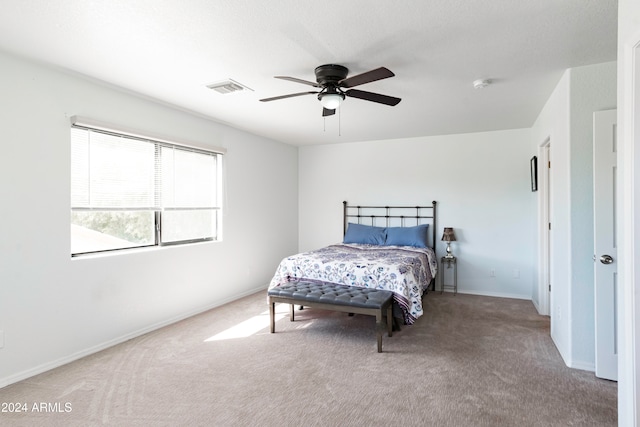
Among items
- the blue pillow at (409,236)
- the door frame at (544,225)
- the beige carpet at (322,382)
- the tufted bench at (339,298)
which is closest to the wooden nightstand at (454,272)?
the blue pillow at (409,236)

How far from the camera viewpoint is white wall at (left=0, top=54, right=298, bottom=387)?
8.25ft

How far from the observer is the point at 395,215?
5.64 metres

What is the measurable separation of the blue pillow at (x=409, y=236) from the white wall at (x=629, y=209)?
133 inches

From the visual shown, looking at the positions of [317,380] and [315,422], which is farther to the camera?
[317,380]

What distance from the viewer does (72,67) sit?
2738 mm

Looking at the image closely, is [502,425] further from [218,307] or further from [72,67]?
[72,67]

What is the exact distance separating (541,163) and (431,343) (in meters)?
2.57

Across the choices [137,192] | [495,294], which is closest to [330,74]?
[137,192]

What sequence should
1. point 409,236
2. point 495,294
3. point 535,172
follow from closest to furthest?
point 535,172, point 495,294, point 409,236

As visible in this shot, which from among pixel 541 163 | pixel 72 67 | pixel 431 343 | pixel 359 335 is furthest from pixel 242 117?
pixel 541 163

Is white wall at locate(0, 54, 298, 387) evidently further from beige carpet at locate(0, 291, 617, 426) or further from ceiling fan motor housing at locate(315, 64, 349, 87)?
ceiling fan motor housing at locate(315, 64, 349, 87)

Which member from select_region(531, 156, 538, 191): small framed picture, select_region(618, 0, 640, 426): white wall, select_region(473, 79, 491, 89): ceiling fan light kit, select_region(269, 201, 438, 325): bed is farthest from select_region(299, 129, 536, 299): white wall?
select_region(618, 0, 640, 426): white wall

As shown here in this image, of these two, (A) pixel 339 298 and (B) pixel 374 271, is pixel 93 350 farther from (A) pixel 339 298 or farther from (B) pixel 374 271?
(B) pixel 374 271

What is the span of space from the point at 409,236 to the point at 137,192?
367 cm
